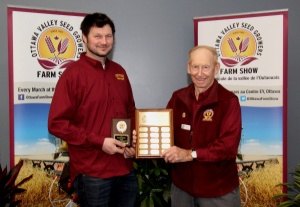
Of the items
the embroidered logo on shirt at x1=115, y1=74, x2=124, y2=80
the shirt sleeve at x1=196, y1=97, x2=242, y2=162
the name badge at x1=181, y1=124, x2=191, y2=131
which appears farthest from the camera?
the embroidered logo on shirt at x1=115, y1=74, x2=124, y2=80

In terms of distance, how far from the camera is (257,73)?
11.8ft

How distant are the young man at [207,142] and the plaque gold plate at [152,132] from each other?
3.8 inches

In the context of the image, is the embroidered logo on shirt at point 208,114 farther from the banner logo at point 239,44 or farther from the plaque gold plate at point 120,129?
the banner logo at point 239,44

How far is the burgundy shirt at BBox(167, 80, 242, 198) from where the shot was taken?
217 cm

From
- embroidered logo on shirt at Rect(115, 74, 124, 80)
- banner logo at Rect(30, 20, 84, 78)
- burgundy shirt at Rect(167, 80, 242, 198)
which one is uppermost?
banner logo at Rect(30, 20, 84, 78)

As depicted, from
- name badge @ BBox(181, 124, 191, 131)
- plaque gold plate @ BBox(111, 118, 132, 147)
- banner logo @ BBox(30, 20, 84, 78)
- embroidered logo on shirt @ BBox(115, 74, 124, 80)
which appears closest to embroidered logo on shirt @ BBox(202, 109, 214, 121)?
name badge @ BBox(181, 124, 191, 131)

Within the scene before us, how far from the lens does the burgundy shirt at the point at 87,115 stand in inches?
89.7

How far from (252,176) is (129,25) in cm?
230

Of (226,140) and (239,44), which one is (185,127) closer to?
(226,140)

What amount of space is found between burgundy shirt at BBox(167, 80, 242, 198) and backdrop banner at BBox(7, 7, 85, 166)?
71.5 inches

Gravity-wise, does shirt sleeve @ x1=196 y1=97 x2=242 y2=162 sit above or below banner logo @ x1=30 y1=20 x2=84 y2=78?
below

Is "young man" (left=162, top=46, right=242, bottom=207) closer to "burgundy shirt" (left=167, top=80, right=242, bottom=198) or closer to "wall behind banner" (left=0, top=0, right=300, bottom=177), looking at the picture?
"burgundy shirt" (left=167, top=80, right=242, bottom=198)

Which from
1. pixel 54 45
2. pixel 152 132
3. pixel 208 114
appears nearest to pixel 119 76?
pixel 152 132

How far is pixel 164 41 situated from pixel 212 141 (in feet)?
7.39
